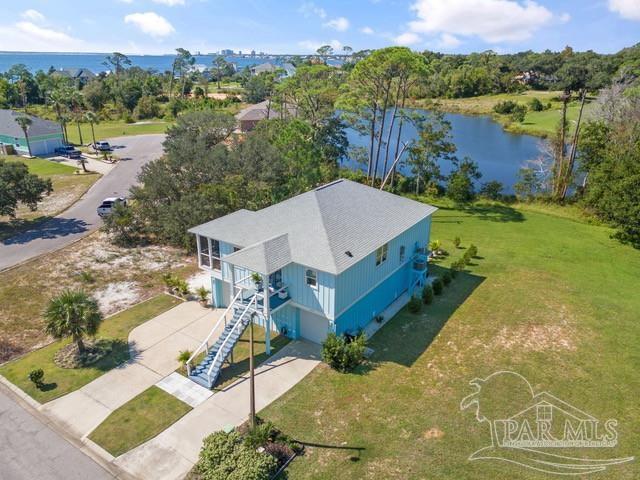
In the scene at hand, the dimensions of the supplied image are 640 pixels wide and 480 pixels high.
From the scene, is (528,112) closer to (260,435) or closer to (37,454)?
(260,435)

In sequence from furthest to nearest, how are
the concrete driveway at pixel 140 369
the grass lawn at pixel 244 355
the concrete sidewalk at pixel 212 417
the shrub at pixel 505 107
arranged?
1. the shrub at pixel 505 107
2. the grass lawn at pixel 244 355
3. the concrete driveway at pixel 140 369
4. the concrete sidewalk at pixel 212 417

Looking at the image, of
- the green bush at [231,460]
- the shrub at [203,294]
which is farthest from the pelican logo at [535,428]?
the shrub at [203,294]

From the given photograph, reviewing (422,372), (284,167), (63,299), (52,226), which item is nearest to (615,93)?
(284,167)

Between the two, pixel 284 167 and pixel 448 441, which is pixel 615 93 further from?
pixel 448 441

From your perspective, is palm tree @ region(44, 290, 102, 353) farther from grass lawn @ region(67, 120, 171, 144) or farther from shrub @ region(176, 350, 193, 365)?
grass lawn @ region(67, 120, 171, 144)

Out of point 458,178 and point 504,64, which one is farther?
point 504,64

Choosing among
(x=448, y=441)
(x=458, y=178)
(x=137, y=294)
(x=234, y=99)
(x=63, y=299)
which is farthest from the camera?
(x=234, y=99)

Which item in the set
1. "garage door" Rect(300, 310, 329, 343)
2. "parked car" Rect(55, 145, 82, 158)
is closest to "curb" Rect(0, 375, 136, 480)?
"garage door" Rect(300, 310, 329, 343)

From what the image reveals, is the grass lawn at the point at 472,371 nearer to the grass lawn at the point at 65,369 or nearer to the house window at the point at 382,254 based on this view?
the house window at the point at 382,254
